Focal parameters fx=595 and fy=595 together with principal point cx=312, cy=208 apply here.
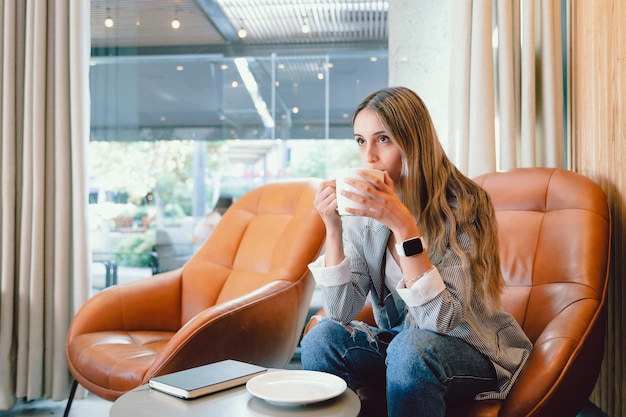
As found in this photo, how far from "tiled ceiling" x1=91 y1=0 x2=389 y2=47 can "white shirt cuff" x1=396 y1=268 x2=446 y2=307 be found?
2.19 metres

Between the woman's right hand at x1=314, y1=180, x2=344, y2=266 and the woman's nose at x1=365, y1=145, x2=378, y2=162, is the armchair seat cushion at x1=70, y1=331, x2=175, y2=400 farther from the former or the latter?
the woman's nose at x1=365, y1=145, x2=378, y2=162

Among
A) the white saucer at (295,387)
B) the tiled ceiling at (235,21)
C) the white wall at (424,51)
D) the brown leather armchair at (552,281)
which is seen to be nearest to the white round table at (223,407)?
the white saucer at (295,387)

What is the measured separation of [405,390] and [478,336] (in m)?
0.25

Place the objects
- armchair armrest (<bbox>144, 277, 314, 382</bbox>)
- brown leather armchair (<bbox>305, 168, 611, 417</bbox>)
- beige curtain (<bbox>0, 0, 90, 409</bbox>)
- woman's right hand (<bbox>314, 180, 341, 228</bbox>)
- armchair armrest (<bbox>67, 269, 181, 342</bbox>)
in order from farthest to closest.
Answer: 1. beige curtain (<bbox>0, 0, 90, 409</bbox>)
2. armchair armrest (<bbox>67, 269, 181, 342</bbox>)
3. armchair armrest (<bbox>144, 277, 314, 382</bbox>)
4. woman's right hand (<bbox>314, 180, 341, 228</bbox>)
5. brown leather armchair (<bbox>305, 168, 611, 417</bbox>)

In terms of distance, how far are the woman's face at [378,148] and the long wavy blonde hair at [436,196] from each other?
0.02 meters

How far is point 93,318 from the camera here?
230 centimetres

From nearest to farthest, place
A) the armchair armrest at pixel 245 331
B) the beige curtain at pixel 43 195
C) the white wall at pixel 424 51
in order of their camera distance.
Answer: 1. the armchair armrest at pixel 245 331
2. the beige curtain at pixel 43 195
3. the white wall at pixel 424 51

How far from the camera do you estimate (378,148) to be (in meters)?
1.54

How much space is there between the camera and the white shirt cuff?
1329 millimetres

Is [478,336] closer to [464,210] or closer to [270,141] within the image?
[464,210]

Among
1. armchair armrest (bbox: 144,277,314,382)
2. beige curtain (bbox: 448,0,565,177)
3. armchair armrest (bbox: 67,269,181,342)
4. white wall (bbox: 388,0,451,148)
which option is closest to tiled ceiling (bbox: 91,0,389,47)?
white wall (bbox: 388,0,451,148)

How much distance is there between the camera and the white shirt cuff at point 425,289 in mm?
1329

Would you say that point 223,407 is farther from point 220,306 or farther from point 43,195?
point 43,195

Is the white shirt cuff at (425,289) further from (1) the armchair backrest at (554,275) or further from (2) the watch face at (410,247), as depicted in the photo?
(1) the armchair backrest at (554,275)
